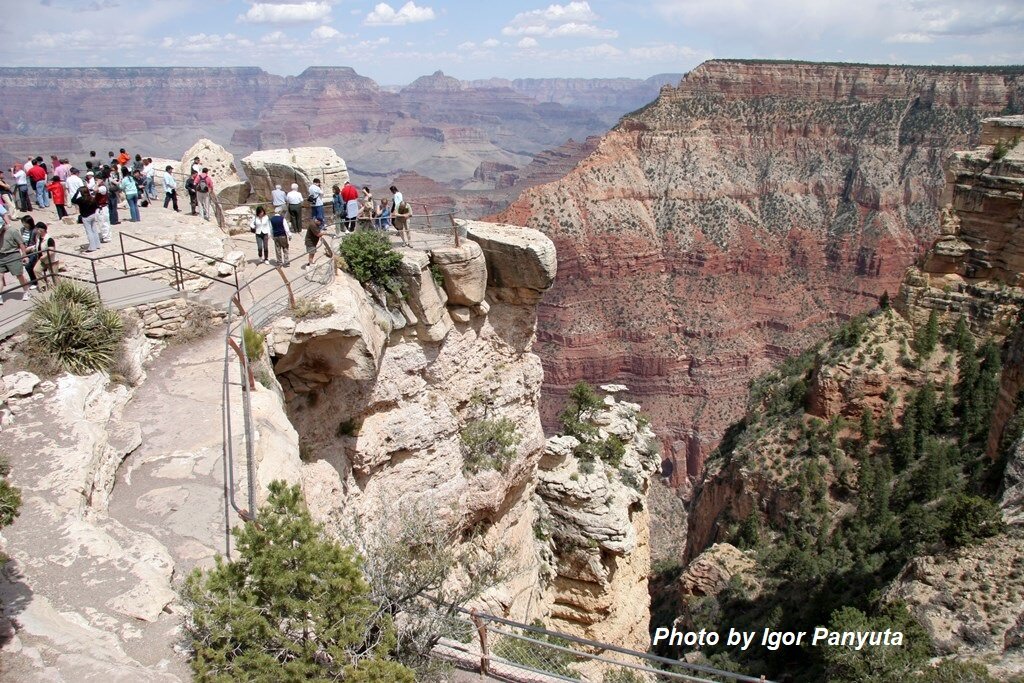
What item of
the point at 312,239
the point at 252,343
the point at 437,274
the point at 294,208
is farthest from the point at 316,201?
the point at 252,343

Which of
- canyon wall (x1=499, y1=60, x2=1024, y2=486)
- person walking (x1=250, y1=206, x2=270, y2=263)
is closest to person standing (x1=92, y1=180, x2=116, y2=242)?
person walking (x1=250, y1=206, x2=270, y2=263)

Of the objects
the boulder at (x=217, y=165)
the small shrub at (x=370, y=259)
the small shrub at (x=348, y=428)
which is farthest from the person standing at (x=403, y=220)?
the boulder at (x=217, y=165)

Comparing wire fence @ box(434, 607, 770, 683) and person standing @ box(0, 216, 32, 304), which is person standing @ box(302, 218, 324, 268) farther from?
wire fence @ box(434, 607, 770, 683)

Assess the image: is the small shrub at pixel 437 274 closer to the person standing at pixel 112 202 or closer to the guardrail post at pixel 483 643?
the guardrail post at pixel 483 643

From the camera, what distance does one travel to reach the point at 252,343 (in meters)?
11.5

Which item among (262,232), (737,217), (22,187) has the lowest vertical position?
(737,217)

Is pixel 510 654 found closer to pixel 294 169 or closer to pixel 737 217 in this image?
pixel 294 169

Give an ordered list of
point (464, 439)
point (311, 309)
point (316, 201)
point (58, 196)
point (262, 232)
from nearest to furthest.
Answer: point (311, 309)
point (262, 232)
point (464, 439)
point (316, 201)
point (58, 196)

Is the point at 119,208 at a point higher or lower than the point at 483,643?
higher

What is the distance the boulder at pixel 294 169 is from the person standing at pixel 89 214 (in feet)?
17.9

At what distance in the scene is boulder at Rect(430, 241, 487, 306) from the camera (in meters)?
16.0

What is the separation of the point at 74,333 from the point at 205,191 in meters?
10.6

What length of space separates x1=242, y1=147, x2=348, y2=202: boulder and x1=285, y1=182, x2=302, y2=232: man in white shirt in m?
0.95

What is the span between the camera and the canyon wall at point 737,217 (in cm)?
8700
